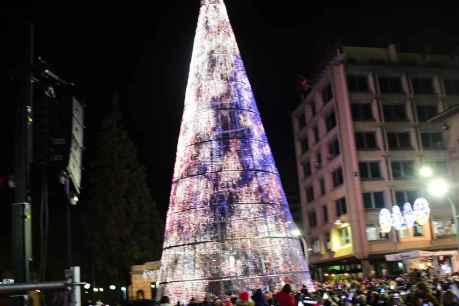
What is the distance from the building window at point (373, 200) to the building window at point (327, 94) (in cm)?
952

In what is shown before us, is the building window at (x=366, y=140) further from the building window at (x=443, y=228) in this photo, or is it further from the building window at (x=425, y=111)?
the building window at (x=443, y=228)

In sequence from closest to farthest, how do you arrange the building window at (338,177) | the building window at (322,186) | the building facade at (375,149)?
the building facade at (375,149) → the building window at (338,177) → the building window at (322,186)

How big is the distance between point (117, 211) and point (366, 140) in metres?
21.5

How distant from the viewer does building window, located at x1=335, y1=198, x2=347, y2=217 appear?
44.6 meters

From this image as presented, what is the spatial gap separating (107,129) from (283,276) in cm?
2498

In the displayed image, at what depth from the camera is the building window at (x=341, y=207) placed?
44.6 m

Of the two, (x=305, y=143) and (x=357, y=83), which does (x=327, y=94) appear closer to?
(x=357, y=83)

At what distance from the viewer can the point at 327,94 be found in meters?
48.0

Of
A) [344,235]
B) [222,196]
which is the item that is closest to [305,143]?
[344,235]

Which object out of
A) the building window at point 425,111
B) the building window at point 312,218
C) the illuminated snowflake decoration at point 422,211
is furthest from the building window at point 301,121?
the illuminated snowflake decoration at point 422,211

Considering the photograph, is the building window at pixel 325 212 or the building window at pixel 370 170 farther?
the building window at pixel 325 212

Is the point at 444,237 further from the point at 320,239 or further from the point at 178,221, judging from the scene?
the point at 178,221

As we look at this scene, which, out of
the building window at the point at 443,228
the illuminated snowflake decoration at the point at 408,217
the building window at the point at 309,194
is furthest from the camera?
the building window at the point at 309,194

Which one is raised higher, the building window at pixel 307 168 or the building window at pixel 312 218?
the building window at pixel 307 168
